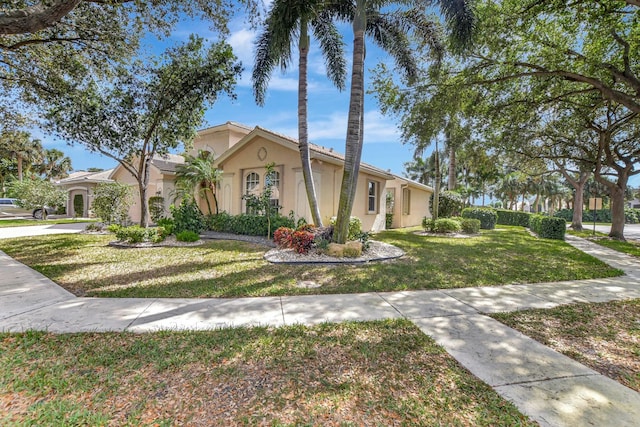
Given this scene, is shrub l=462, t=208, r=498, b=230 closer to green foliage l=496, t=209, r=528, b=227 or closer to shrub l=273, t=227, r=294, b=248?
green foliage l=496, t=209, r=528, b=227

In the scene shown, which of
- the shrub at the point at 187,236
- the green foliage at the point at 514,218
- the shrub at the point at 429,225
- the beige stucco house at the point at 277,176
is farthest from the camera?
the green foliage at the point at 514,218

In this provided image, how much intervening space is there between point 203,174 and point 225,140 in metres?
5.58

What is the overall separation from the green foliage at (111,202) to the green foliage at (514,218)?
31792 millimetres

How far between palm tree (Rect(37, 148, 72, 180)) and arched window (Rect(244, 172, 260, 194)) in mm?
43736

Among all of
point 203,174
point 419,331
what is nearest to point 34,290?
point 419,331

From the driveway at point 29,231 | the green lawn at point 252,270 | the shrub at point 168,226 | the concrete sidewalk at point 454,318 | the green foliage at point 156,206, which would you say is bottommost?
the concrete sidewalk at point 454,318

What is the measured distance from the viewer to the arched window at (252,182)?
13516mm

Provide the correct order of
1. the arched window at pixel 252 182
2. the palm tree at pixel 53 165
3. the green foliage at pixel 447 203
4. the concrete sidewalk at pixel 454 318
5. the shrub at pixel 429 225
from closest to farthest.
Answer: the concrete sidewalk at pixel 454 318 < the arched window at pixel 252 182 < the shrub at pixel 429 225 < the green foliage at pixel 447 203 < the palm tree at pixel 53 165

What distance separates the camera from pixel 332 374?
2707 millimetres

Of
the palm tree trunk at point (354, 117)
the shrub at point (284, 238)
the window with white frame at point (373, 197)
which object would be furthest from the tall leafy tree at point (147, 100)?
the window with white frame at point (373, 197)

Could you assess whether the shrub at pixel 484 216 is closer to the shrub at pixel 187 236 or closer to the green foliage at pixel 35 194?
the shrub at pixel 187 236

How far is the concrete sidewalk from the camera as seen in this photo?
7.93 ft

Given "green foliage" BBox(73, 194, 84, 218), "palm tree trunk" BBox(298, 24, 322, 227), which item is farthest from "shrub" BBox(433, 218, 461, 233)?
"green foliage" BBox(73, 194, 84, 218)

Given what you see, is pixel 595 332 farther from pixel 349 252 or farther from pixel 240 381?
pixel 349 252
